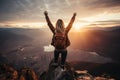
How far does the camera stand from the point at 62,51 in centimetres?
988

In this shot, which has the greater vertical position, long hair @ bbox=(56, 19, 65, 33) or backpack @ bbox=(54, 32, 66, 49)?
long hair @ bbox=(56, 19, 65, 33)

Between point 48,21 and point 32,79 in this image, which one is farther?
point 32,79

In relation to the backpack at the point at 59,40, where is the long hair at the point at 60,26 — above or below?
above

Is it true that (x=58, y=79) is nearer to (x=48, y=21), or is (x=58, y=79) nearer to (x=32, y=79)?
(x=48, y=21)

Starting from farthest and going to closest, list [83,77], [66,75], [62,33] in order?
1. [83,77]
2. [66,75]
3. [62,33]

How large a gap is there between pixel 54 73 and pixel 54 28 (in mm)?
2700

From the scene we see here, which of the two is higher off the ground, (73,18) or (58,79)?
(73,18)

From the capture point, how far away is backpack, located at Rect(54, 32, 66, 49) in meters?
9.67

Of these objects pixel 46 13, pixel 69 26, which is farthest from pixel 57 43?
pixel 46 13

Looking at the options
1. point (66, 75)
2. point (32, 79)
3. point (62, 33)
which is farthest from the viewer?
point (32, 79)

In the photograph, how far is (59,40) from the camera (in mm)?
9664

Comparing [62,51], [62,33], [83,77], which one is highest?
[62,33]

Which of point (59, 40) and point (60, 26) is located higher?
point (60, 26)

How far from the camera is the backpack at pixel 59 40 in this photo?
31.7 ft
